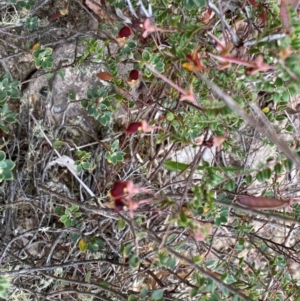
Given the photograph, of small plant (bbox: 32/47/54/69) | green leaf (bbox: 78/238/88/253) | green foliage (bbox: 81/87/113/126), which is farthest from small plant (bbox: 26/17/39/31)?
green leaf (bbox: 78/238/88/253)

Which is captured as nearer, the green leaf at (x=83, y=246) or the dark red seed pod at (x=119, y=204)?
the dark red seed pod at (x=119, y=204)

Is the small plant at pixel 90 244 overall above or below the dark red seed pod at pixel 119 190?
below

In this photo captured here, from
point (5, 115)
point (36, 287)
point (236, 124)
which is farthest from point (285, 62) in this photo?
point (36, 287)

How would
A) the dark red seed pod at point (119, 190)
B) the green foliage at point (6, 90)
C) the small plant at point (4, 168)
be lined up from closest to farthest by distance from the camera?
the dark red seed pod at point (119, 190) < the small plant at point (4, 168) < the green foliage at point (6, 90)

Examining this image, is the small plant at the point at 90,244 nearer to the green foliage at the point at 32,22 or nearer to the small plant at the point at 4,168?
the small plant at the point at 4,168

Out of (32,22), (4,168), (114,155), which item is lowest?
(114,155)

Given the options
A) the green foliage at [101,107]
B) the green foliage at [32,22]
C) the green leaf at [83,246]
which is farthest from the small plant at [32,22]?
the green leaf at [83,246]

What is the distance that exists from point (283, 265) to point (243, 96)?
584 mm

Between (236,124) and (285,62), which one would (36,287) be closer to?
(236,124)

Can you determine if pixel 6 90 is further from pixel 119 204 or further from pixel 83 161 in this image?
pixel 119 204

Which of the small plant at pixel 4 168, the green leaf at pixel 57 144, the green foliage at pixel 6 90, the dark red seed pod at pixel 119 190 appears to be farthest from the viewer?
the green leaf at pixel 57 144

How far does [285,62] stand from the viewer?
95 cm

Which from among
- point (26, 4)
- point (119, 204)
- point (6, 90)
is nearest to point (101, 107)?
point (6, 90)

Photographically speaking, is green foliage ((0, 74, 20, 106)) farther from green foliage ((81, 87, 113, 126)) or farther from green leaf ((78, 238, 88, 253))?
green leaf ((78, 238, 88, 253))
